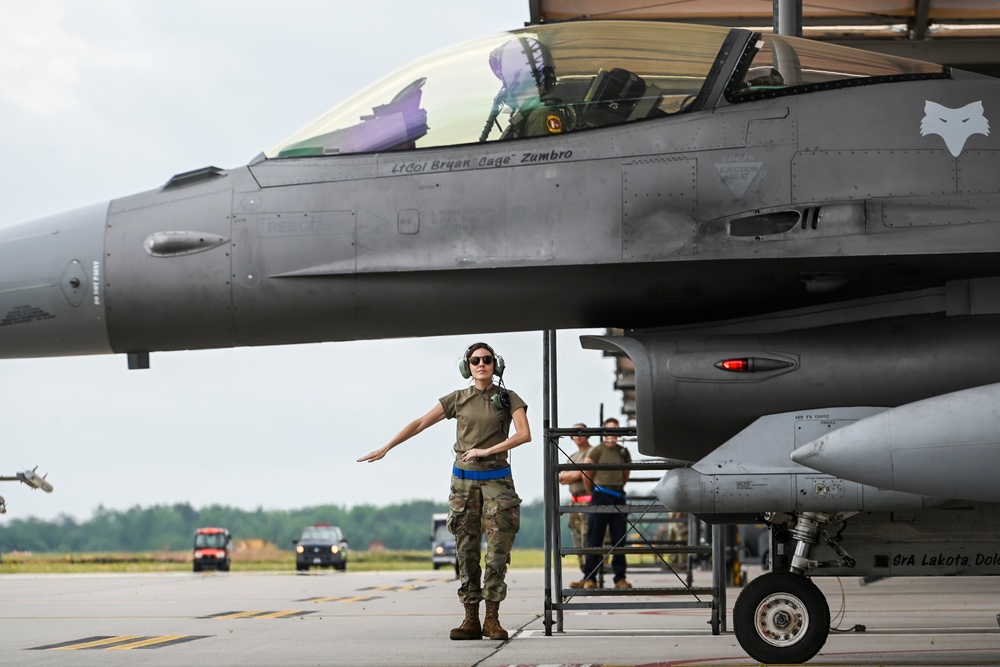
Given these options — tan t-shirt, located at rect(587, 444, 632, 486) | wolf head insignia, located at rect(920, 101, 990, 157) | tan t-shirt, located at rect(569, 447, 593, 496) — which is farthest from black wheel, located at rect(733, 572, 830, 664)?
tan t-shirt, located at rect(569, 447, 593, 496)

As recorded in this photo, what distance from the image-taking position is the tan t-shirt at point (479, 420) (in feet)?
25.7

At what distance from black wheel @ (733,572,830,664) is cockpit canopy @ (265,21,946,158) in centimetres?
252

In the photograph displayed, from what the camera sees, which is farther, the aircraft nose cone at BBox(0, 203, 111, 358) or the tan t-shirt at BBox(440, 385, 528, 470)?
the tan t-shirt at BBox(440, 385, 528, 470)

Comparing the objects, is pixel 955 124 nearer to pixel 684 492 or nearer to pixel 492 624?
pixel 684 492

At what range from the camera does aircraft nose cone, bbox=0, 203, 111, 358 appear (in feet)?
21.5

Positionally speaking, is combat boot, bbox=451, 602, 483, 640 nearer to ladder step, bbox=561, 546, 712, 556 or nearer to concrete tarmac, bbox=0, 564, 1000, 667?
concrete tarmac, bbox=0, 564, 1000, 667

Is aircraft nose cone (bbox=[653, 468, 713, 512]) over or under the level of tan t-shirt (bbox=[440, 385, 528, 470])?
under

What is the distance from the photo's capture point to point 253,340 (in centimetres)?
678

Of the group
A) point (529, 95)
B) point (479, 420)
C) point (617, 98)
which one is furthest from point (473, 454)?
point (617, 98)

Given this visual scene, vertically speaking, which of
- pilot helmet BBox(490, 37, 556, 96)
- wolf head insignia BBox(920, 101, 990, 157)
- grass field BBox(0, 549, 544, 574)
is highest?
pilot helmet BBox(490, 37, 556, 96)

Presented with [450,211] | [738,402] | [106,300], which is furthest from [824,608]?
[106,300]

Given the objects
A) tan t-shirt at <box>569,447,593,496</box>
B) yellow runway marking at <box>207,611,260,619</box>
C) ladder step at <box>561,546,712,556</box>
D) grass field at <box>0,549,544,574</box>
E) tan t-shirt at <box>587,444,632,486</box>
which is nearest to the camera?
ladder step at <box>561,546,712,556</box>

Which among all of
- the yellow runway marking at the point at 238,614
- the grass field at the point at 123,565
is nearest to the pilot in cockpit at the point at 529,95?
the yellow runway marking at the point at 238,614

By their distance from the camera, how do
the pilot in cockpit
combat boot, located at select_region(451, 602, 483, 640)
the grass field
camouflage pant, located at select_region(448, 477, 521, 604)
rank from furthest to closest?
the grass field, combat boot, located at select_region(451, 602, 483, 640), camouflage pant, located at select_region(448, 477, 521, 604), the pilot in cockpit
